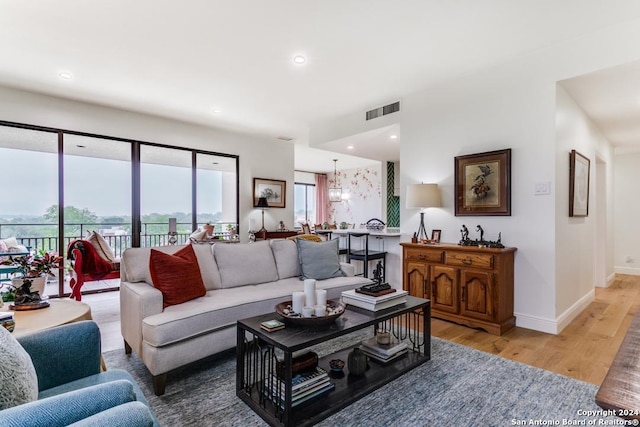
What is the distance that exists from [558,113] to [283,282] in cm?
309

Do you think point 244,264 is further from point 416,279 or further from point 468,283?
point 468,283

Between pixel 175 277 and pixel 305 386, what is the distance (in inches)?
49.5

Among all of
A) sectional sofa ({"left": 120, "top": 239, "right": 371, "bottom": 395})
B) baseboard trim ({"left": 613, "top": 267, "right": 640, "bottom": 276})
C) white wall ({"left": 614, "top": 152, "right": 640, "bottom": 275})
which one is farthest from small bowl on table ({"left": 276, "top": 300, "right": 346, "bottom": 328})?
white wall ({"left": 614, "top": 152, "right": 640, "bottom": 275})

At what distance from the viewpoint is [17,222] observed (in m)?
4.54

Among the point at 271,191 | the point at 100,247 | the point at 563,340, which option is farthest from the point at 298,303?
the point at 271,191

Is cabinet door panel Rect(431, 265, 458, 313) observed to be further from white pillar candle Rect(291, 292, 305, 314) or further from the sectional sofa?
white pillar candle Rect(291, 292, 305, 314)

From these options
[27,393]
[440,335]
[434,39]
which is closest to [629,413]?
[27,393]

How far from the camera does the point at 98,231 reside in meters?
5.31

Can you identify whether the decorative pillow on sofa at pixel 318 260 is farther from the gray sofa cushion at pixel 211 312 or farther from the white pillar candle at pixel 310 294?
the white pillar candle at pixel 310 294

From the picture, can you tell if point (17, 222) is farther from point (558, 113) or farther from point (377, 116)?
point (558, 113)

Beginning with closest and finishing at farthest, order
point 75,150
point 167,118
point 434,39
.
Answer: point 434,39 → point 75,150 → point 167,118

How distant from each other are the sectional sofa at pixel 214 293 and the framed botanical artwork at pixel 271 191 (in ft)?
11.0

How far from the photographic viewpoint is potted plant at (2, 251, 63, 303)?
207 centimetres

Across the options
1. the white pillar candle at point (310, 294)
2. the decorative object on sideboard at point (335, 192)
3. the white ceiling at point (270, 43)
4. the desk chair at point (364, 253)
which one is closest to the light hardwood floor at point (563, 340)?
the desk chair at point (364, 253)
